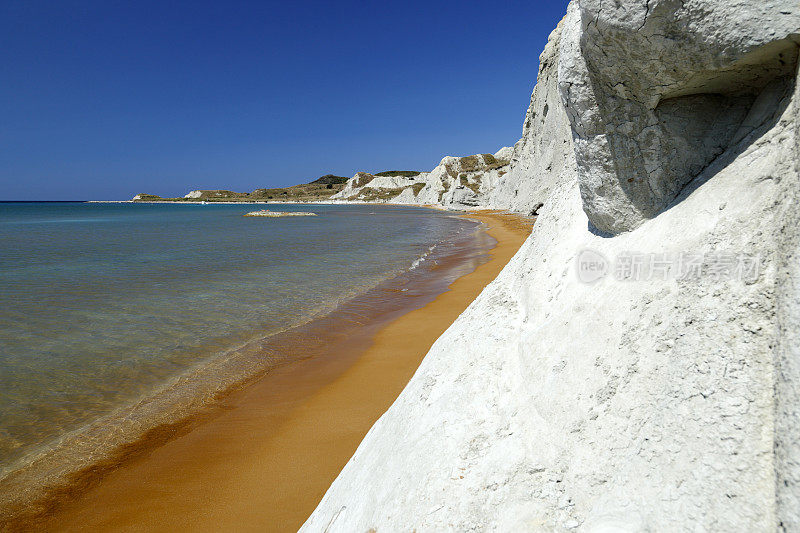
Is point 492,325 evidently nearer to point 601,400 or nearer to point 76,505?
point 601,400

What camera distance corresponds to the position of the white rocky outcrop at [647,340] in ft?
4.64

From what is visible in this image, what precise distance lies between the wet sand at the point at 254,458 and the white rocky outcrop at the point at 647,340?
1.72m

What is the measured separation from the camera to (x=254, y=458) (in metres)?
4.70

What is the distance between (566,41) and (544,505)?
8.69ft

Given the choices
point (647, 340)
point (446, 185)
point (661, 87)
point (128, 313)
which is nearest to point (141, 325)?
point (128, 313)

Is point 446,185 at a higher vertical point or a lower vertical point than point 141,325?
higher

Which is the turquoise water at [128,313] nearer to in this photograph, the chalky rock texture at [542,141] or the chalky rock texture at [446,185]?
the chalky rock texture at [542,141]

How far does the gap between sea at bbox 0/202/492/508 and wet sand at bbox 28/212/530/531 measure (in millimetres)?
737

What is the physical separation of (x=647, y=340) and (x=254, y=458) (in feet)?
14.6

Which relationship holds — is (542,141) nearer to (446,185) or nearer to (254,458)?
(254,458)

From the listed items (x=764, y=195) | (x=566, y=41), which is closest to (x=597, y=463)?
(x=764, y=195)

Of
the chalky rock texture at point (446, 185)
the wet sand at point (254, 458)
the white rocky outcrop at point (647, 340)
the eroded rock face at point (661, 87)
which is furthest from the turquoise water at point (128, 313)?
the chalky rock texture at point (446, 185)

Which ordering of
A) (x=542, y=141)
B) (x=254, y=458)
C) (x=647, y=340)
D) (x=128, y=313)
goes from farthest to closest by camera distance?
(x=542, y=141)
(x=128, y=313)
(x=254, y=458)
(x=647, y=340)

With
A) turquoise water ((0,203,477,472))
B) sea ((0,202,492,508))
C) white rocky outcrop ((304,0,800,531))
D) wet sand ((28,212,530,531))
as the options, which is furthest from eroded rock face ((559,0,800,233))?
turquoise water ((0,203,477,472))
